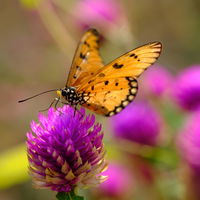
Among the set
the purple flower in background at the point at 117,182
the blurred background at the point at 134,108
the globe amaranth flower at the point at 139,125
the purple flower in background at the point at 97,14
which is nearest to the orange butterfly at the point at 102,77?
the blurred background at the point at 134,108

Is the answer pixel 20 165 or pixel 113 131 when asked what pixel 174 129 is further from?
pixel 20 165

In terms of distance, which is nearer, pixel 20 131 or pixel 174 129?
pixel 174 129

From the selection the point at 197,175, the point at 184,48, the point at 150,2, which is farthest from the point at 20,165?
the point at 150,2

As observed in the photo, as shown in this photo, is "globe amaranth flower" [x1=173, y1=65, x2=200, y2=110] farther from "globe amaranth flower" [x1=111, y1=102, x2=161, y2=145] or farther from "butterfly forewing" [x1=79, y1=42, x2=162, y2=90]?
"butterfly forewing" [x1=79, y1=42, x2=162, y2=90]

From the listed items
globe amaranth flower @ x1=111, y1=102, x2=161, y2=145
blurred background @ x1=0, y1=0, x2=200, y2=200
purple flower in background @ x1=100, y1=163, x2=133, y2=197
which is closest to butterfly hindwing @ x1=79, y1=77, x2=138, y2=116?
blurred background @ x1=0, y1=0, x2=200, y2=200

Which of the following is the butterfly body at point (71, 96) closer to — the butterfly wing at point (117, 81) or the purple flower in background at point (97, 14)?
the butterfly wing at point (117, 81)

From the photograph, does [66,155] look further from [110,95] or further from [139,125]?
[139,125]
